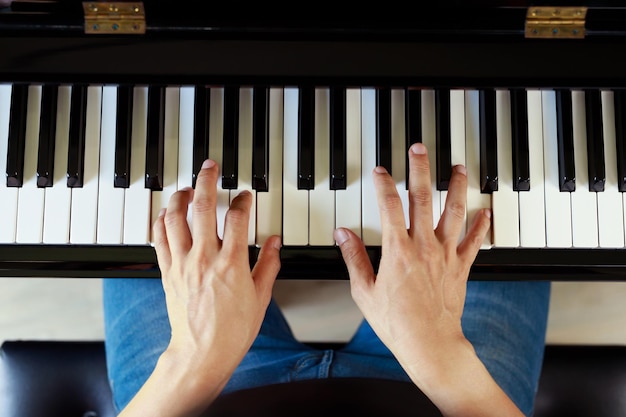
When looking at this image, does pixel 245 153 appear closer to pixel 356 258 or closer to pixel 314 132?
pixel 314 132

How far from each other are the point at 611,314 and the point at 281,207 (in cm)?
100

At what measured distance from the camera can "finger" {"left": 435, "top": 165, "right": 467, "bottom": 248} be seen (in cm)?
94

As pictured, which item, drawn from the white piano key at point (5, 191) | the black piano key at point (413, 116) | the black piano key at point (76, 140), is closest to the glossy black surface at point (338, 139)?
the black piano key at point (413, 116)

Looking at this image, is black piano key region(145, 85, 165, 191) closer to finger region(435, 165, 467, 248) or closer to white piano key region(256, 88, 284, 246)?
white piano key region(256, 88, 284, 246)

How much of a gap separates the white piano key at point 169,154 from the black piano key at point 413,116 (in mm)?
383

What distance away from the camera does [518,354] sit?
1.19m

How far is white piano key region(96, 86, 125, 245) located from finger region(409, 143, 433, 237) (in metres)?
0.47

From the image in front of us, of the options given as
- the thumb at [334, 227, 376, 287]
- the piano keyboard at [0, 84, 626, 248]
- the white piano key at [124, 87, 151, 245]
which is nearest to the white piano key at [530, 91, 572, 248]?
the piano keyboard at [0, 84, 626, 248]

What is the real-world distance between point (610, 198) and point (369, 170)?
405 mm

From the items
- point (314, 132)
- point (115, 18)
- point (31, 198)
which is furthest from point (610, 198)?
point (31, 198)

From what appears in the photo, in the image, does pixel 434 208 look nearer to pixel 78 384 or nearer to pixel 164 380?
pixel 164 380

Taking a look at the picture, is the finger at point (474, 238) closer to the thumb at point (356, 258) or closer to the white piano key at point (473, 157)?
the white piano key at point (473, 157)

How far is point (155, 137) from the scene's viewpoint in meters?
0.97

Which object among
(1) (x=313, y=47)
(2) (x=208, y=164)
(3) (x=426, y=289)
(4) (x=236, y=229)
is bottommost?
(3) (x=426, y=289)
